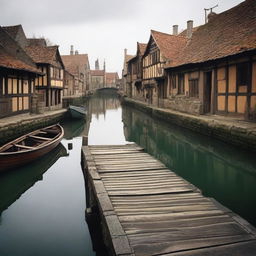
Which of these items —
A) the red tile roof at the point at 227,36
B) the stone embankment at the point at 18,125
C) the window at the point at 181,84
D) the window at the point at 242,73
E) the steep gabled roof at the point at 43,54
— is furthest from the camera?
the steep gabled roof at the point at 43,54

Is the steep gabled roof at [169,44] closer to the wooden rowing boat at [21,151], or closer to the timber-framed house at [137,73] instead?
the timber-framed house at [137,73]

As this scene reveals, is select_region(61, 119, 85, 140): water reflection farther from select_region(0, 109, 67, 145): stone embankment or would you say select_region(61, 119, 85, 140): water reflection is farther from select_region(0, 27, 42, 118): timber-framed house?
select_region(0, 27, 42, 118): timber-framed house

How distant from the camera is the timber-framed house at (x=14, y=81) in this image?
658 inches

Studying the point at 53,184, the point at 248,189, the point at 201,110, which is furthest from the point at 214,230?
the point at 201,110

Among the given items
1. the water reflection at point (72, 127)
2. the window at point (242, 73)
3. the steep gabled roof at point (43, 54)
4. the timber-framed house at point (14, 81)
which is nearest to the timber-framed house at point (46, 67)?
the steep gabled roof at point (43, 54)

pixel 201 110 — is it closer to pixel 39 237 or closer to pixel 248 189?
pixel 248 189

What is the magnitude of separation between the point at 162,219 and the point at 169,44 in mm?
25587

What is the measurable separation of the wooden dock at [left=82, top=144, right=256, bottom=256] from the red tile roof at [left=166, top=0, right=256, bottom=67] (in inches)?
360

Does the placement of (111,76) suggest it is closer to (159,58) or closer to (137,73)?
(137,73)

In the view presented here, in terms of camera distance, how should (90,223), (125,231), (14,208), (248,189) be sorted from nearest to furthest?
1. (125,231)
2. (90,223)
3. (14,208)
4. (248,189)

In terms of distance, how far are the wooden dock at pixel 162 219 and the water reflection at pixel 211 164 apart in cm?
162

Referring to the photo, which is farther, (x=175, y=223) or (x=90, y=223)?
(x=90, y=223)

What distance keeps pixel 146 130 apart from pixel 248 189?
12558 millimetres

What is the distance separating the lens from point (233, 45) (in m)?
15.3
